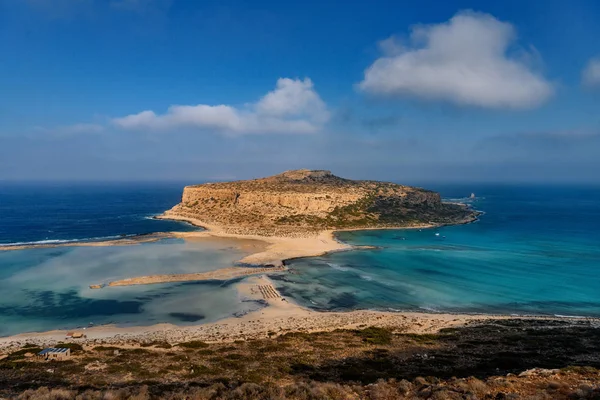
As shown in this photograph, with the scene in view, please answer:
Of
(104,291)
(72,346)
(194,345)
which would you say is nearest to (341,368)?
(194,345)

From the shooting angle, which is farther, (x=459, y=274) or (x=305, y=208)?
(x=305, y=208)

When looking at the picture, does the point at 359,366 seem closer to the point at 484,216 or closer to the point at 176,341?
the point at 176,341

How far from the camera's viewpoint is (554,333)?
26.5 meters

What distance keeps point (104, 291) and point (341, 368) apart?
30770 millimetres

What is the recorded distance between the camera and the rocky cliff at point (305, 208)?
8500 centimetres

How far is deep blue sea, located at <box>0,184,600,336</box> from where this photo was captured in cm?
3412

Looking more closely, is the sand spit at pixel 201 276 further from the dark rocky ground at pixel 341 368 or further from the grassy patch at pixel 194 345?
the grassy patch at pixel 194 345

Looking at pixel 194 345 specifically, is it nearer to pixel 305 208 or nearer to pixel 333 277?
pixel 333 277

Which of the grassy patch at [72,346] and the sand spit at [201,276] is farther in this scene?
the sand spit at [201,276]

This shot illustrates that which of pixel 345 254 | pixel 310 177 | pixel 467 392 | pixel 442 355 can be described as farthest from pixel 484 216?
pixel 467 392

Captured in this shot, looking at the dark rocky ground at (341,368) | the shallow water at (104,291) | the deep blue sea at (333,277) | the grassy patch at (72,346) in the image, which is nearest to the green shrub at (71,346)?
the grassy patch at (72,346)

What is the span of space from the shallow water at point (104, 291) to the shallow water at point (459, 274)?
9953mm

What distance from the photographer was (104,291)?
3856cm

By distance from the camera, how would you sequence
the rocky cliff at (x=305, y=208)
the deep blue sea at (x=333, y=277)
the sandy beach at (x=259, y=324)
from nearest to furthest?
the sandy beach at (x=259, y=324) → the deep blue sea at (x=333, y=277) → the rocky cliff at (x=305, y=208)
